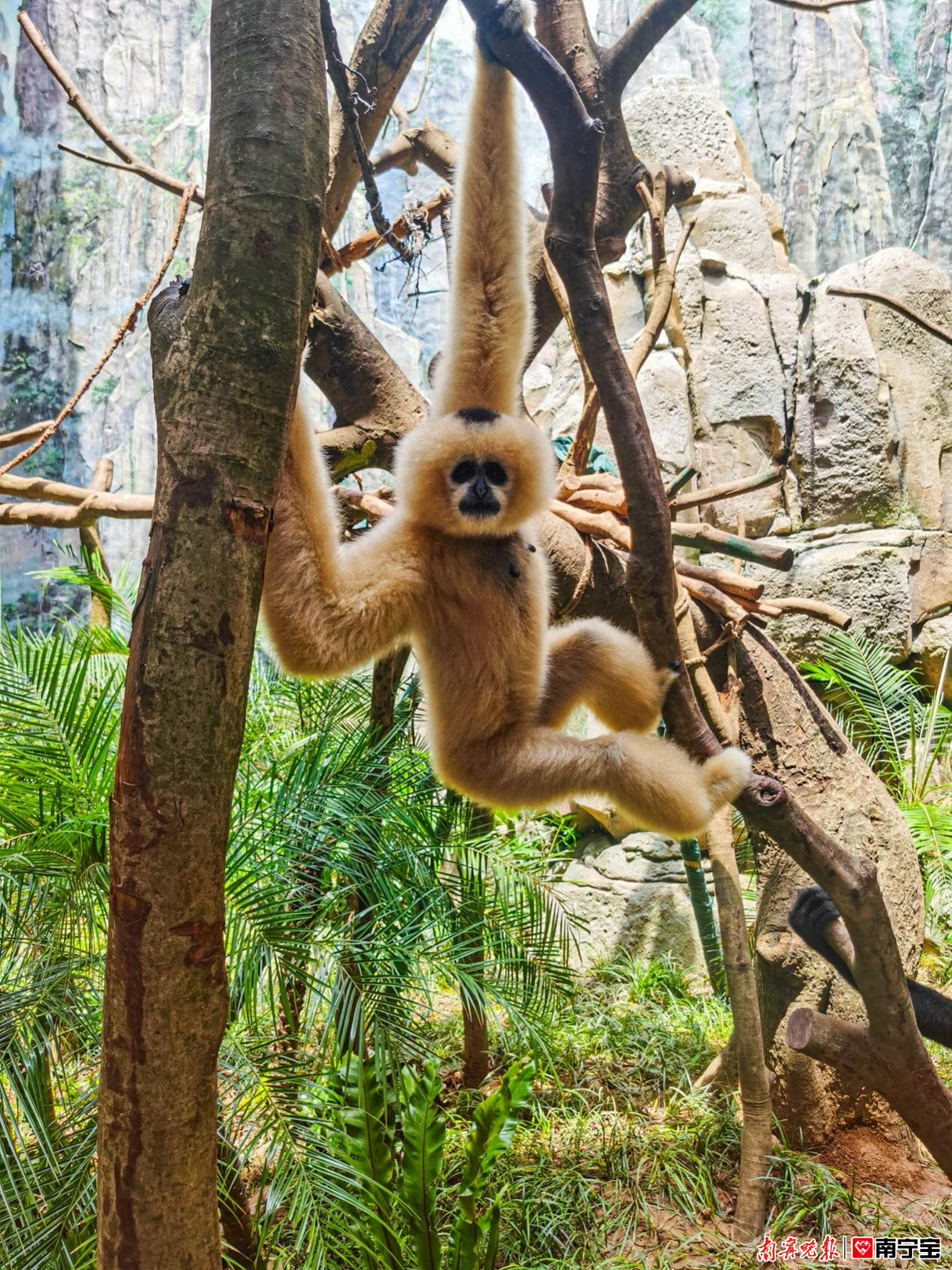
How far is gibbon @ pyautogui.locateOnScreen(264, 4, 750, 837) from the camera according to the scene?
2.28m

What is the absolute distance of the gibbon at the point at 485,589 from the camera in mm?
2283

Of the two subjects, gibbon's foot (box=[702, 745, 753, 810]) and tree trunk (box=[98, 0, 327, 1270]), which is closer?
tree trunk (box=[98, 0, 327, 1270])

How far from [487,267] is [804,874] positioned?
300 centimetres

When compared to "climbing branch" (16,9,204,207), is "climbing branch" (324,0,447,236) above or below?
above

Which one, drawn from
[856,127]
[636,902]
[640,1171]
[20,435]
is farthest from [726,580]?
[856,127]

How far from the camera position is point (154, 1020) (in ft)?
4.11

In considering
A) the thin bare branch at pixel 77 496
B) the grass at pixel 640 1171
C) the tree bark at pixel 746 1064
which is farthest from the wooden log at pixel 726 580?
the grass at pixel 640 1171

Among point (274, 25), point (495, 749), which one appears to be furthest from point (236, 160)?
point (495, 749)

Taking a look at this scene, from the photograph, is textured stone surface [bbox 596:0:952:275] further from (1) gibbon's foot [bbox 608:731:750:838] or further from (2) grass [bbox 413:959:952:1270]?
(1) gibbon's foot [bbox 608:731:750:838]

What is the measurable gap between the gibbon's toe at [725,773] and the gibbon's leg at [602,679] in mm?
273

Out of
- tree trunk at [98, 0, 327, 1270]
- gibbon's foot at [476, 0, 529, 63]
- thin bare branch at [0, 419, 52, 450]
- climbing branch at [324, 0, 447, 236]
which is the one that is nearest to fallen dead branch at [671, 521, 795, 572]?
gibbon's foot at [476, 0, 529, 63]

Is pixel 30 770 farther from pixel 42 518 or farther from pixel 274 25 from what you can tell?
pixel 274 25

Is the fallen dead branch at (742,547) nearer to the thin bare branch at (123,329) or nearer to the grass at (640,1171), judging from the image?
the thin bare branch at (123,329)

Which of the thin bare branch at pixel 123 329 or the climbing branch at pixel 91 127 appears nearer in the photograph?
the thin bare branch at pixel 123 329
